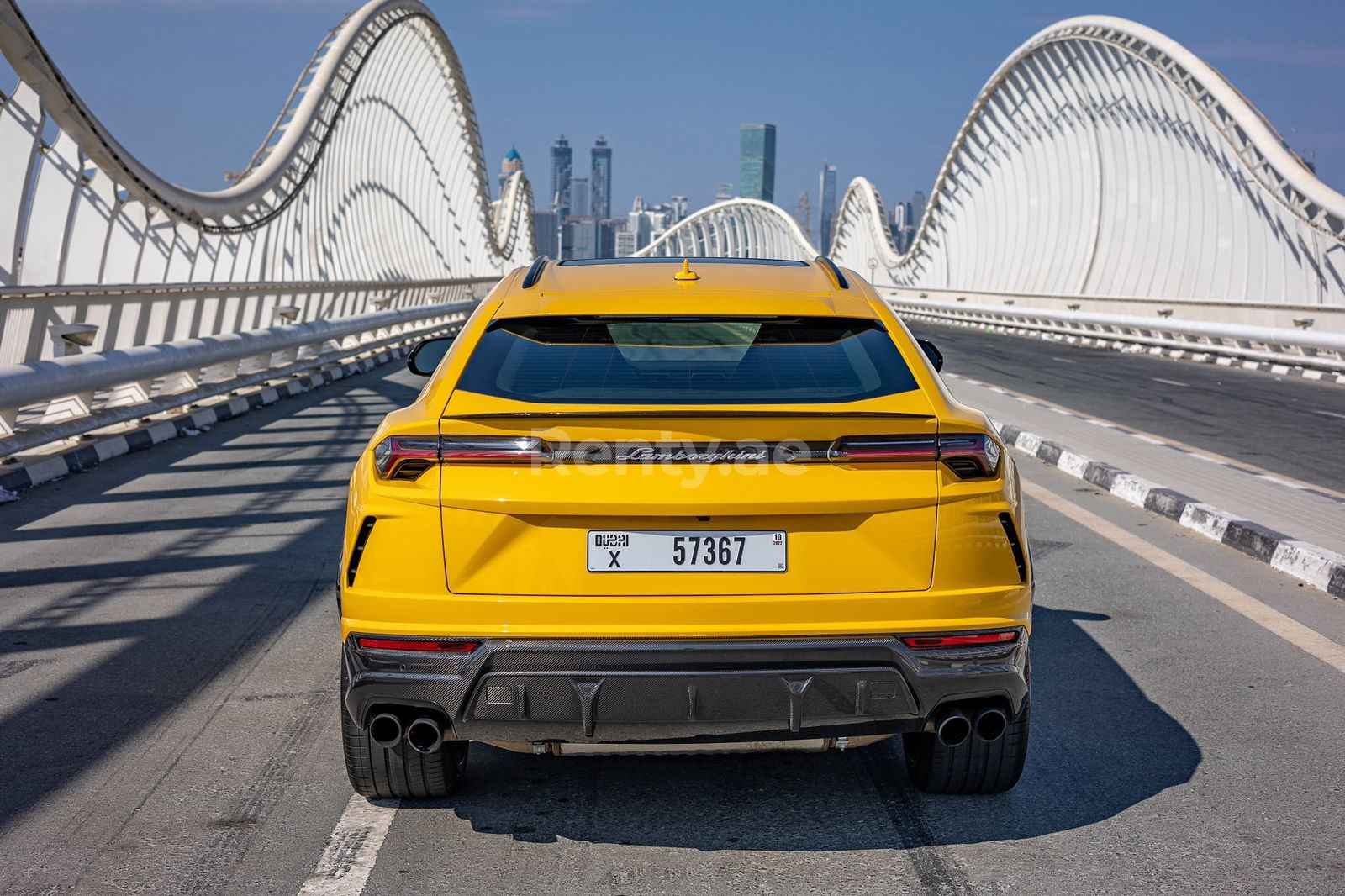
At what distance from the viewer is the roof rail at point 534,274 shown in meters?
4.36

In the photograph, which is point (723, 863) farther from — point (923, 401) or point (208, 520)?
point (208, 520)


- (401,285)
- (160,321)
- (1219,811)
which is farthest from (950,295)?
→ (1219,811)

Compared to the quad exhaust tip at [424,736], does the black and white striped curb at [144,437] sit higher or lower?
lower

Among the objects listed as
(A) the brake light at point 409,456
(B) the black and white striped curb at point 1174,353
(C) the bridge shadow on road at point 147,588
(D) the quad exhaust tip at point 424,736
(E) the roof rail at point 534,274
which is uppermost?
(E) the roof rail at point 534,274

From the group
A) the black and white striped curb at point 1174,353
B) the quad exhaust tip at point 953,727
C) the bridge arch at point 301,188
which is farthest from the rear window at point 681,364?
the black and white striped curb at point 1174,353

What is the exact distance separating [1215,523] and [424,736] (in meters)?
6.13

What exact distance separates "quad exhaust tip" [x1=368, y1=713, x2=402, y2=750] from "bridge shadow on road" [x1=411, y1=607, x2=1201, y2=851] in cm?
29

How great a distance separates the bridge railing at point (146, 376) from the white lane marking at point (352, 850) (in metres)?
7.27

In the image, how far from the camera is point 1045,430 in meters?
13.2

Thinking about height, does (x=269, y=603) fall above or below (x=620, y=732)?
below

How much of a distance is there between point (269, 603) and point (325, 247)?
32.4 m

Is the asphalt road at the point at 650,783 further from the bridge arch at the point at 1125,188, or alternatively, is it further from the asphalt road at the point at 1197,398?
the bridge arch at the point at 1125,188

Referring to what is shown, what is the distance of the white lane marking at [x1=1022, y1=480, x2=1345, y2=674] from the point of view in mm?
5746

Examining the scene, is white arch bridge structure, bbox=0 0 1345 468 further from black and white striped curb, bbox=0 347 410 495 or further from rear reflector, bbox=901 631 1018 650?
rear reflector, bbox=901 631 1018 650
